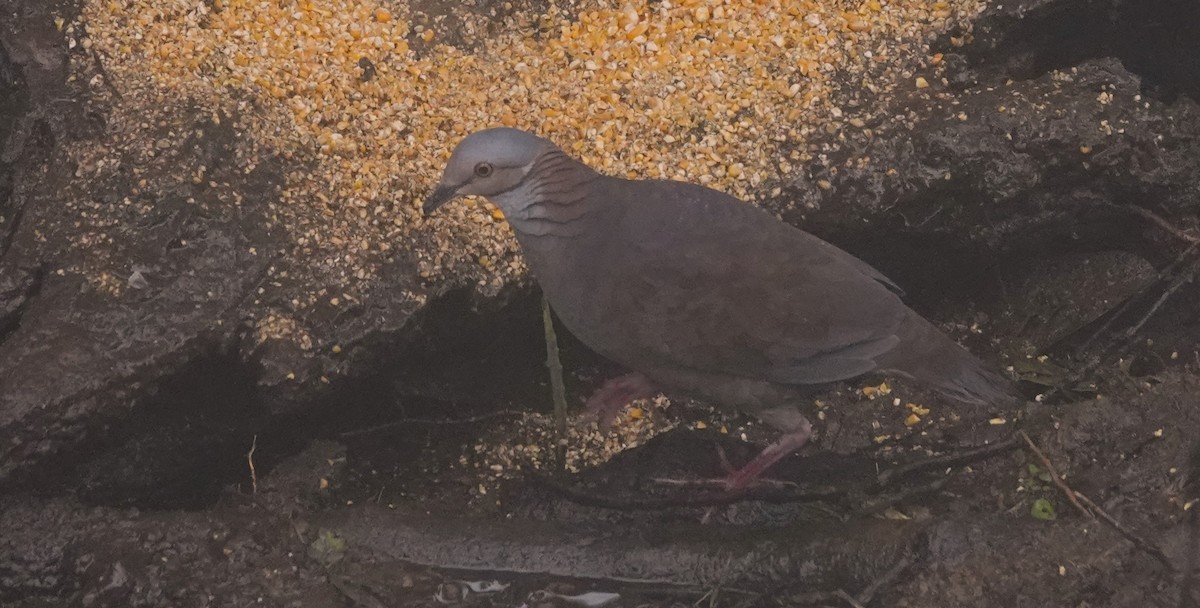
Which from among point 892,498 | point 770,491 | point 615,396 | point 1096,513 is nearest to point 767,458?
point 770,491

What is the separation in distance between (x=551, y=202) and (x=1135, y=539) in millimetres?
1867

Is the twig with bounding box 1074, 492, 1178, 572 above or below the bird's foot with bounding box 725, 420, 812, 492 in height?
below

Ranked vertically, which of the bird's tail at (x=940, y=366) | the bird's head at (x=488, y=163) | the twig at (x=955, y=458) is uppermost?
the bird's head at (x=488, y=163)

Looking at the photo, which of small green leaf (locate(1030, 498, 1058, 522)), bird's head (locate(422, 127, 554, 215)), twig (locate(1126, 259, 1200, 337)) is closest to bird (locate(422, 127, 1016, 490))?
bird's head (locate(422, 127, 554, 215))

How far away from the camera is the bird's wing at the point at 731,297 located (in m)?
3.10

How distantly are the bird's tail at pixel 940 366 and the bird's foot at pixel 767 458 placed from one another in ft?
1.25

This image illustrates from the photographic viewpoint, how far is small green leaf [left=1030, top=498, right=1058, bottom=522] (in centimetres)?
317

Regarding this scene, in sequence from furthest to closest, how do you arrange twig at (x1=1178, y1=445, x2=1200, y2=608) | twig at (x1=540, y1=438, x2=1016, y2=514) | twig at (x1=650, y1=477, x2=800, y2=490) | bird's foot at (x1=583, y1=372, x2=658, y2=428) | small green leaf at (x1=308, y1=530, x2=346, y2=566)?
bird's foot at (x1=583, y1=372, x2=658, y2=428), twig at (x1=650, y1=477, x2=800, y2=490), twig at (x1=540, y1=438, x2=1016, y2=514), small green leaf at (x1=308, y1=530, x2=346, y2=566), twig at (x1=1178, y1=445, x2=1200, y2=608)

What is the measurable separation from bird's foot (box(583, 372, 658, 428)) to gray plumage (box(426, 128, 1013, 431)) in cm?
35

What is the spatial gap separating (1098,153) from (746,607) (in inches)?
76.4

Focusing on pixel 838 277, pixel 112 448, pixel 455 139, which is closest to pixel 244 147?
pixel 455 139

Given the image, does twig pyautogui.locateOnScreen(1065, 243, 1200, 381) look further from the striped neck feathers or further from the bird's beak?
the bird's beak

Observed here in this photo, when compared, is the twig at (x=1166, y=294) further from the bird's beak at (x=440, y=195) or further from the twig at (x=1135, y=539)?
the bird's beak at (x=440, y=195)

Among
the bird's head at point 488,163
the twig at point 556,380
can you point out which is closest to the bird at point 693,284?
the bird's head at point 488,163
